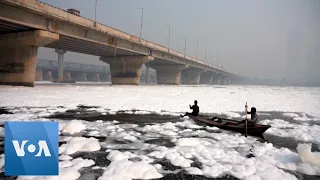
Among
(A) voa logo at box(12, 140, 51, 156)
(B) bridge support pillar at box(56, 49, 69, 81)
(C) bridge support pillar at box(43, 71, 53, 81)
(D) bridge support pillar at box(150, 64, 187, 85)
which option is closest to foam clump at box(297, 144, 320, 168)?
(A) voa logo at box(12, 140, 51, 156)

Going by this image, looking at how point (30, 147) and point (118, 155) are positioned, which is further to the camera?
point (118, 155)

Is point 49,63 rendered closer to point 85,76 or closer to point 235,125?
point 85,76

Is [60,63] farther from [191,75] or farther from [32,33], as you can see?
[32,33]

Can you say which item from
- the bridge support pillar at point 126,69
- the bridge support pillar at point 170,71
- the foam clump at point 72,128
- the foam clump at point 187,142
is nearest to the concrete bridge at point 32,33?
the bridge support pillar at point 126,69

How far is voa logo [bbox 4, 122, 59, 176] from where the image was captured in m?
2.91

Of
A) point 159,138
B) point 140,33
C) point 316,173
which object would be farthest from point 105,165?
point 140,33

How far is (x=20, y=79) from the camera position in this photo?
→ 26.0 m

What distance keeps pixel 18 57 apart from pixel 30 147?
92.8 ft

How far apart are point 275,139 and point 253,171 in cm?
363

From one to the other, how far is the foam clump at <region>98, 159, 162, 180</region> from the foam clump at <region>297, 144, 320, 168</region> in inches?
136

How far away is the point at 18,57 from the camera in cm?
2597

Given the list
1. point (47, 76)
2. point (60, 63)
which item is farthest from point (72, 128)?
point (47, 76)

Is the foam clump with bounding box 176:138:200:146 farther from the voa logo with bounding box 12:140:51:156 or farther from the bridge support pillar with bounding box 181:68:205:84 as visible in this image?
the bridge support pillar with bounding box 181:68:205:84

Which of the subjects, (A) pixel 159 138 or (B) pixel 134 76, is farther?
(B) pixel 134 76
